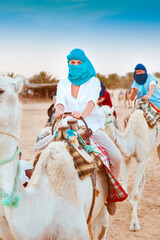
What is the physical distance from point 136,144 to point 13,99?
12.0 feet

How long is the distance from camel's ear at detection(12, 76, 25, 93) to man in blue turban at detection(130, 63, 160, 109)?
158 inches

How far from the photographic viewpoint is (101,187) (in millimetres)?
2645

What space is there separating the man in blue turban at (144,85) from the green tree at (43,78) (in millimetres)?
29139

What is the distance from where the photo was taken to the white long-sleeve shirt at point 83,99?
2783mm

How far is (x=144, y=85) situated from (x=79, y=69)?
318 centimetres

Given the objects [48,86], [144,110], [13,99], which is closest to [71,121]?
[13,99]

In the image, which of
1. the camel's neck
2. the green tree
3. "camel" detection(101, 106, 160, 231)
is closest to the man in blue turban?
"camel" detection(101, 106, 160, 231)

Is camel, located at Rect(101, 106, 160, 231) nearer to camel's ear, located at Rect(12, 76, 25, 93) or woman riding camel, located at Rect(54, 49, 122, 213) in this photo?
woman riding camel, located at Rect(54, 49, 122, 213)

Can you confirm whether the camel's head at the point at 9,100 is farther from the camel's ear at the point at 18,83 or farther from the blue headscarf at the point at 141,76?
the blue headscarf at the point at 141,76

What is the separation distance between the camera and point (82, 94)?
110 inches

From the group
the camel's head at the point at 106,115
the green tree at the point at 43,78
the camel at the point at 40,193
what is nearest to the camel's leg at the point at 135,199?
the camel's head at the point at 106,115

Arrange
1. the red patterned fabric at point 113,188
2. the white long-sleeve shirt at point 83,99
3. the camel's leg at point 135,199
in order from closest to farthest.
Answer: the red patterned fabric at point 113,188, the white long-sleeve shirt at point 83,99, the camel's leg at point 135,199

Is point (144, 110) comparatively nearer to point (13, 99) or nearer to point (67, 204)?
point (67, 204)

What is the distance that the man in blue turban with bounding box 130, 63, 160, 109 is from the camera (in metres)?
5.43
